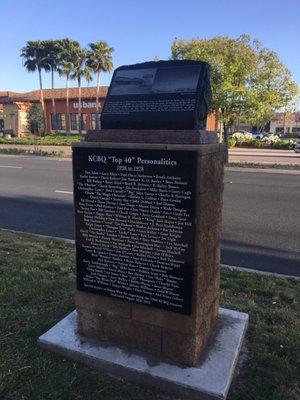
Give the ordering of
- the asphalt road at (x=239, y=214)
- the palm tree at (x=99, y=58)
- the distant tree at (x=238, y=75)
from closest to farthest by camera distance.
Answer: the asphalt road at (x=239, y=214), the distant tree at (x=238, y=75), the palm tree at (x=99, y=58)

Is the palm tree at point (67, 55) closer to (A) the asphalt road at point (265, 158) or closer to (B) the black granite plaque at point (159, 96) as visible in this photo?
(A) the asphalt road at point (265, 158)

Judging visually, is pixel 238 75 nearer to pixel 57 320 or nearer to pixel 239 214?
pixel 239 214

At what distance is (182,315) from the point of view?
119 inches

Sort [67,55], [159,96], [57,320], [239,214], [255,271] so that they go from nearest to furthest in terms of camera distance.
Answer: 1. [159,96]
2. [57,320]
3. [255,271]
4. [239,214]
5. [67,55]

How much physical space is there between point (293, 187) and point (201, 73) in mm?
11794

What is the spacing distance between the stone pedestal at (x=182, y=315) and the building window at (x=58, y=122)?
54564 millimetres

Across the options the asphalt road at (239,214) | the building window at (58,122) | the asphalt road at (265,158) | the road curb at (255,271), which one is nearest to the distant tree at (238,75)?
the asphalt road at (265,158)

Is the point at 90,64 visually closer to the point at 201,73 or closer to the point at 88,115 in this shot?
the point at 88,115

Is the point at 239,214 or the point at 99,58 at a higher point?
the point at 99,58

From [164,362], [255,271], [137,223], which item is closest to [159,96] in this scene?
[137,223]

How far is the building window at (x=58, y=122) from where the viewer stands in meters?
55.7

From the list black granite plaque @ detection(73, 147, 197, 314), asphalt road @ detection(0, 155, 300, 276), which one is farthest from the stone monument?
asphalt road @ detection(0, 155, 300, 276)

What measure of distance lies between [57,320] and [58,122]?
54.7 metres

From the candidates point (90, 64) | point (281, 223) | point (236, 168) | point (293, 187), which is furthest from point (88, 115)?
point (281, 223)
